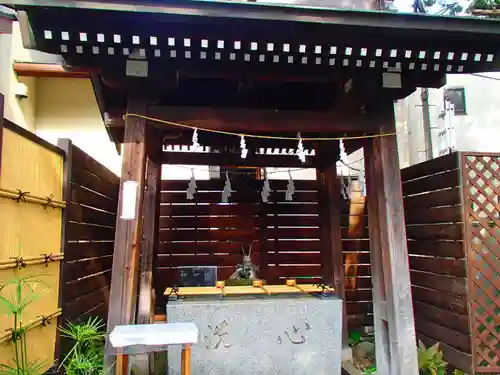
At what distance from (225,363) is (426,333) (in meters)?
2.88

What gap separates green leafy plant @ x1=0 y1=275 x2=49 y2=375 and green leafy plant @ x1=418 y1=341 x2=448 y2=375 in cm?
383

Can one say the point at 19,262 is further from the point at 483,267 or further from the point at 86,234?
the point at 483,267

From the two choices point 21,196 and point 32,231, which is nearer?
point 21,196

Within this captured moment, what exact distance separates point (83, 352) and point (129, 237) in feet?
4.04

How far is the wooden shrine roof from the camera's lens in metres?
3.24

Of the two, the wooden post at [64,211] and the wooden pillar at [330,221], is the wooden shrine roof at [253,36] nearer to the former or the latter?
the wooden post at [64,211]

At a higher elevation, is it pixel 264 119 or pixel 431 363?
pixel 264 119

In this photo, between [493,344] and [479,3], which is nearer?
[493,344]

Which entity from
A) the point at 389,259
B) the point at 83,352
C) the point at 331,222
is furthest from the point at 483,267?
the point at 83,352

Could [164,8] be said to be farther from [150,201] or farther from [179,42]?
[150,201]

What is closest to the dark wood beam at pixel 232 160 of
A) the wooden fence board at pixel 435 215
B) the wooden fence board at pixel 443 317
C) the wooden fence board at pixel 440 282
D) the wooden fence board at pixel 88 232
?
the wooden fence board at pixel 88 232

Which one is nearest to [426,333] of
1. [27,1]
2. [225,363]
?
[225,363]

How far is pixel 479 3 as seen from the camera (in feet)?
24.8

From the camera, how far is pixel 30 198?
3.23 metres
